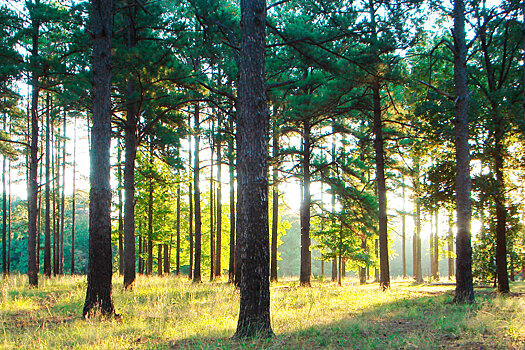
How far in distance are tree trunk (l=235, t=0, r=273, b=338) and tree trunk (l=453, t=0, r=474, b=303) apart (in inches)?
258

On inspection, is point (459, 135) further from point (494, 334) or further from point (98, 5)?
point (98, 5)

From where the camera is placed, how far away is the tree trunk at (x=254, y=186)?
19.6ft

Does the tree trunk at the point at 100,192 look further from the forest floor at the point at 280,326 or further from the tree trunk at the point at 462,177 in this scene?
the tree trunk at the point at 462,177

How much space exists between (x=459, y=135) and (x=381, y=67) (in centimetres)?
284

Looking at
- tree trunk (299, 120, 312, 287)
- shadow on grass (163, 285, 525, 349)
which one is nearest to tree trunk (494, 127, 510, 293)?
shadow on grass (163, 285, 525, 349)

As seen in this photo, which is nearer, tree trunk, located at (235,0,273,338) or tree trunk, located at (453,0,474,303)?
tree trunk, located at (235,0,273,338)

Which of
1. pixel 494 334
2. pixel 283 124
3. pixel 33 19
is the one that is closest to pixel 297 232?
pixel 283 124

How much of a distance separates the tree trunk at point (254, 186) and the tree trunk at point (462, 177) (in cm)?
656

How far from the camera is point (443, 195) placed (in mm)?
13453

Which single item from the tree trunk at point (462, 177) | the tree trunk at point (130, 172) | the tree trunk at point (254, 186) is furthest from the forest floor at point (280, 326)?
the tree trunk at point (130, 172)

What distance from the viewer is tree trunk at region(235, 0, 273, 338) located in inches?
236

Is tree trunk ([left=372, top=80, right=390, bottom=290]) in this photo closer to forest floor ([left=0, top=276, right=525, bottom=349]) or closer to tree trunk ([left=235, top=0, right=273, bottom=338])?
forest floor ([left=0, top=276, right=525, bottom=349])

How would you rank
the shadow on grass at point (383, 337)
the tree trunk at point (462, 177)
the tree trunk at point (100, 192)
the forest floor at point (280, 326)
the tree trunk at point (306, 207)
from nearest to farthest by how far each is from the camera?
the shadow on grass at point (383, 337) < the forest floor at point (280, 326) < the tree trunk at point (100, 192) < the tree trunk at point (462, 177) < the tree trunk at point (306, 207)

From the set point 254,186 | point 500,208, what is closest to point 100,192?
point 254,186
